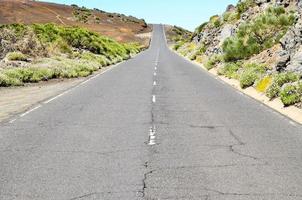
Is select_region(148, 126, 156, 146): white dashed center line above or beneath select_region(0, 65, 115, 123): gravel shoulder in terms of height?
above

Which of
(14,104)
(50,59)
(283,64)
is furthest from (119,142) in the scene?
(50,59)

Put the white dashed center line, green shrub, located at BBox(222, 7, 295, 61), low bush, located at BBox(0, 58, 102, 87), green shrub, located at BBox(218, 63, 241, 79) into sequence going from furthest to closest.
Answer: green shrub, located at BBox(222, 7, 295, 61) → green shrub, located at BBox(218, 63, 241, 79) → low bush, located at BBox(0, 58, 102, 87) → the white dashed center line

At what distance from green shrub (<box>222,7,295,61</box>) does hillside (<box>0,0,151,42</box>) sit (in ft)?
262

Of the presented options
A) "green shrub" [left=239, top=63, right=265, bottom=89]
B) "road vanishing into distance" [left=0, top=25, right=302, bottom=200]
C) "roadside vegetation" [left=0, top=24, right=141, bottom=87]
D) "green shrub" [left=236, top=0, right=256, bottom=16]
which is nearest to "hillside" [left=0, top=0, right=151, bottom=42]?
"roadside vegetation" [left=0, top=24, right=141, bottom=87]

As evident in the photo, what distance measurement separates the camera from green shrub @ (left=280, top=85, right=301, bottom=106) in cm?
1596

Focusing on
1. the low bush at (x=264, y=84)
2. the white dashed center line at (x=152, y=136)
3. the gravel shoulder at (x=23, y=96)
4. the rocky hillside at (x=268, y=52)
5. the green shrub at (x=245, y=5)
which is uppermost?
the green shrub at (x=245, y=5)

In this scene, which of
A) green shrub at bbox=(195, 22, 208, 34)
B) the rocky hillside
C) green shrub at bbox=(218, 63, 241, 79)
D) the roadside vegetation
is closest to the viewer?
the rocky hillside

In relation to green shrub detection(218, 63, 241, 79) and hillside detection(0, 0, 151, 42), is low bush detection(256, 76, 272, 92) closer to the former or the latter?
green shrub detection(218, 63, 241, 79)

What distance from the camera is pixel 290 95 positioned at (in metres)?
16.4

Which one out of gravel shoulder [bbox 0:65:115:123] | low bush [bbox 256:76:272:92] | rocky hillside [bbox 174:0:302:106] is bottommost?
gravel shoulder [bbox 0:65:115:123]

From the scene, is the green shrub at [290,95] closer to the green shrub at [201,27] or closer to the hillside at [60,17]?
the green shrub at [201,27]

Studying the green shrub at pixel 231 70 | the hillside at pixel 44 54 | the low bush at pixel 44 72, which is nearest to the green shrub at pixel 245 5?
the hillside at pixel 44 54

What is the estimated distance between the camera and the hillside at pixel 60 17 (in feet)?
382

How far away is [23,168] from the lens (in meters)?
8.08
